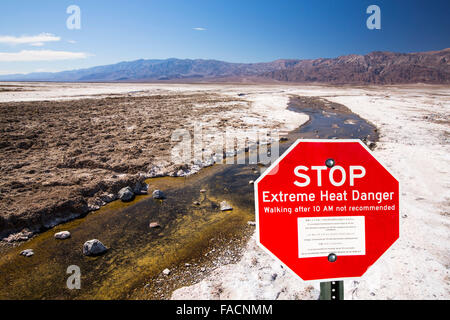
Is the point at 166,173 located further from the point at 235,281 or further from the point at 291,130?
the point at 291,130

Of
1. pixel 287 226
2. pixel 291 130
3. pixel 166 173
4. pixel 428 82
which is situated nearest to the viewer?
pixel 287 226

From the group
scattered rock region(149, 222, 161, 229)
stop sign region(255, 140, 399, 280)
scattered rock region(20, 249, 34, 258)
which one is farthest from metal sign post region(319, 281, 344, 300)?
scattered rock region(20, 249, 34, 258)

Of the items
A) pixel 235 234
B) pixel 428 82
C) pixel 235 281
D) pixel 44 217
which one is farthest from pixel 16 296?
pixel 428 82

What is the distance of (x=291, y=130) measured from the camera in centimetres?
1250

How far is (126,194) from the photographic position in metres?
5.34

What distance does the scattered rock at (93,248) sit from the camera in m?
3.64

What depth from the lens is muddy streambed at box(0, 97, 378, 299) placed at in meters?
3.08

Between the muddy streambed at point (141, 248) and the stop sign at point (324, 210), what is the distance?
7.36 feet

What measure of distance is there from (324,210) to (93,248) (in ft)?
12.0

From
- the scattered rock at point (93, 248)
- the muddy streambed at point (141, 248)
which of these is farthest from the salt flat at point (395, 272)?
the scattered rock at point (93, 248)

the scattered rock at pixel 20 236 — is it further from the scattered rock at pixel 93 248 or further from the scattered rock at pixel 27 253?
the scattered rock at pixel 93 248

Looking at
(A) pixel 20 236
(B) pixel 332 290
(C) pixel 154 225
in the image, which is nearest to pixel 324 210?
(B) pixel 332 290

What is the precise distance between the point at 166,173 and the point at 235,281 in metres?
4.26
